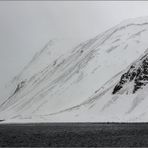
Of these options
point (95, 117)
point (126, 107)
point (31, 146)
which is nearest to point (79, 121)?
point (95, 117)

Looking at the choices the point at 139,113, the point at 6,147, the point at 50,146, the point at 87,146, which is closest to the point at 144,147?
the point at 87,146

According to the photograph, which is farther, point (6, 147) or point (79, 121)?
point (79, 121)

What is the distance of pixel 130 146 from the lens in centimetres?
7525

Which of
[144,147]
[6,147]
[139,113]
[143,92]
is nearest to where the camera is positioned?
[144,147]

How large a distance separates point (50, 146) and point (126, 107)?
373 ft

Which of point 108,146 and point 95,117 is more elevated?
point 108,146

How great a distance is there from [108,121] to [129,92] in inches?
867

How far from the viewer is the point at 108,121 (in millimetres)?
184375

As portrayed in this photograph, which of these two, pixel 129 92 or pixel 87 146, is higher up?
pixel 87 146

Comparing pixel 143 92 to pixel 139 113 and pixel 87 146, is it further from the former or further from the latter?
pixel 87 146

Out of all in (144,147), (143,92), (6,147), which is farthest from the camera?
(143,92)

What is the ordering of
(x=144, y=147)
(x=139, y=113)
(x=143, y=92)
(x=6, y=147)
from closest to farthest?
1. (x=144, y=147)
2. (x=6, y=147)
3. (x=139, y=113)
4. (x=143, y=92)

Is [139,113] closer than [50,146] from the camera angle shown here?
No

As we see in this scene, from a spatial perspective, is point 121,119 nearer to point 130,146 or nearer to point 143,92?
point 143,92
